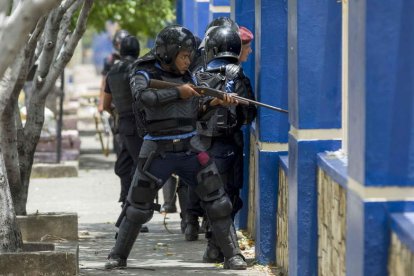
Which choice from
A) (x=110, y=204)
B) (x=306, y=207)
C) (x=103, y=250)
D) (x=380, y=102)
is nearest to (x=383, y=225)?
(x=380, y=102)

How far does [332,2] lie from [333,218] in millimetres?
1460

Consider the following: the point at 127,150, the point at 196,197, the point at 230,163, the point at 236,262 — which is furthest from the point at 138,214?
the point at 127,150

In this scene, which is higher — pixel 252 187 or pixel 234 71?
pixel 234 71

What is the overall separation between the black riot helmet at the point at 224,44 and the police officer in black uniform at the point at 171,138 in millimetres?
735

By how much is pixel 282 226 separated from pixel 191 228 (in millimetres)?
2268

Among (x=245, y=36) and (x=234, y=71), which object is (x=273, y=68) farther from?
(x=245, y=36)

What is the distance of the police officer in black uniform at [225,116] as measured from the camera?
10.9 metres

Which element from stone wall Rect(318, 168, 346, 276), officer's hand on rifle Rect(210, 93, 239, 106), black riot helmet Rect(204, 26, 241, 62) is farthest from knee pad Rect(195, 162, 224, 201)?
stone wall Rect(318, 168, 346, 276)

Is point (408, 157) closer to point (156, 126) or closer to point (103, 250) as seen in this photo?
point (156, 126)

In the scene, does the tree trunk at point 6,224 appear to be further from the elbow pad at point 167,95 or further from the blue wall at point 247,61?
the blue wall at point 247,61

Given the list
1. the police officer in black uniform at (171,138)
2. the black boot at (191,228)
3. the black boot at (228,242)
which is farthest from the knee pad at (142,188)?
the black boot at (191,228)

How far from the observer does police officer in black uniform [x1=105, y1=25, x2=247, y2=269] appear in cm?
1020

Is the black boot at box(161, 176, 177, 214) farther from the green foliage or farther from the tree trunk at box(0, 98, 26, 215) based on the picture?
the green foliage

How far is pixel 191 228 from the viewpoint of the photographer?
12.8m
